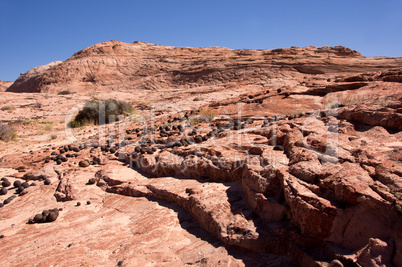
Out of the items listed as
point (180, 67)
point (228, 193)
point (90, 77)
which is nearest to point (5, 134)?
point (228, 193)

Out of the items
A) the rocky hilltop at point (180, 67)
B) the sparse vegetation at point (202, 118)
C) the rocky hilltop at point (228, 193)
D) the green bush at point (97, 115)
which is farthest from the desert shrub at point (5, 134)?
the rocky hilltop at point (180, 67)

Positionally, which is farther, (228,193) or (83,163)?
(83,163)

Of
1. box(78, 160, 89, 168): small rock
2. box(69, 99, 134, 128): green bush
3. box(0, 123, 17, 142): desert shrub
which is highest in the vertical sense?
box(69, 99, 134, 128): green bush

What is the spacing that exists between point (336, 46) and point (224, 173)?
2305cm

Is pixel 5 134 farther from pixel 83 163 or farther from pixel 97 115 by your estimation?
pixel 83 163

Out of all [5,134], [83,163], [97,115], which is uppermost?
[97,115]

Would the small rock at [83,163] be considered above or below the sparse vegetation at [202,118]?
below

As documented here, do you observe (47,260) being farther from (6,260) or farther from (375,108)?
(375,108)

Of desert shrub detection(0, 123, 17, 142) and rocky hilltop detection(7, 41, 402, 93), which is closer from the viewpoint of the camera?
desert shrub detection(0, 123, 17, 142)

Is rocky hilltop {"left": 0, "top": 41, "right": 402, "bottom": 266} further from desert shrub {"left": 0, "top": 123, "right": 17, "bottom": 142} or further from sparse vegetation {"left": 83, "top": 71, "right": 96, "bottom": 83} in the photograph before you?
sparse vegetation {"left": 83, "top": 71, "right": 96, "bottom": 83}

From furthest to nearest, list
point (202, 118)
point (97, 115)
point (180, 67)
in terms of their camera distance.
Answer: point (180, 67), point (97, 115), point (202, 118)

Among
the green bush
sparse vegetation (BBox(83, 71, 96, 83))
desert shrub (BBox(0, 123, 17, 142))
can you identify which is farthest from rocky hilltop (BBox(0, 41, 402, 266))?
sparse vegetation (BBox(83, 71, 96, 83))

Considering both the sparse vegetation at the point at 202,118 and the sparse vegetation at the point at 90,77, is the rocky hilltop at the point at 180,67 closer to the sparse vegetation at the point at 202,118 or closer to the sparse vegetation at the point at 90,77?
the sparse vegetation at the point at 90,77

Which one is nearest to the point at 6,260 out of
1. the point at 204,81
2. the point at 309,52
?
the point at 204,81
